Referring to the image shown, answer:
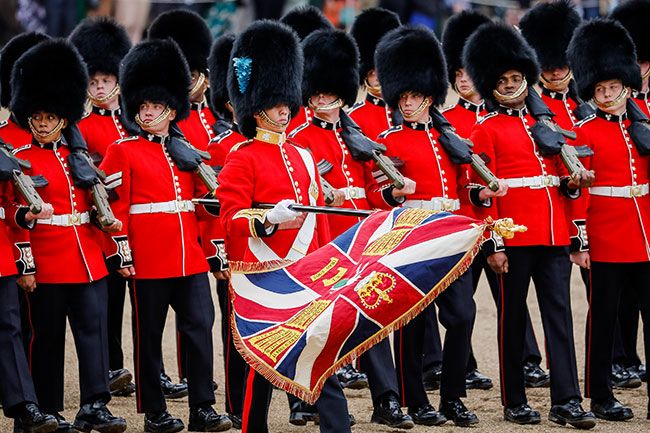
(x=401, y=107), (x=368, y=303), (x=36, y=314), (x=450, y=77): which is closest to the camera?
(x=368, y=303)

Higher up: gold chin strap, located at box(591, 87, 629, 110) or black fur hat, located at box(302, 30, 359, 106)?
black fur hat, located at box(302, 30, 359, 106)

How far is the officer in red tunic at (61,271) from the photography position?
22.7 ft

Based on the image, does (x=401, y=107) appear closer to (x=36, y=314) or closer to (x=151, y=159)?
(x=151, y=159)

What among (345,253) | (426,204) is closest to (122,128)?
(426,204)

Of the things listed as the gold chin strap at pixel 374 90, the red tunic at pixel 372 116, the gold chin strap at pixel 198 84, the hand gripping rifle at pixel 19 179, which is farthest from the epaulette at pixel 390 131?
the hand gripping rifle at pixel 19 179

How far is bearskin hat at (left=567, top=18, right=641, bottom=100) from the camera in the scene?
7.46 m

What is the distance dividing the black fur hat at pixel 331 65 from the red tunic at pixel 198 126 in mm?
548

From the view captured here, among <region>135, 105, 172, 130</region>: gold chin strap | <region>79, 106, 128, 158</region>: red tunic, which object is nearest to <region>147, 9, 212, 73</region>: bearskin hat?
<region>79, 106, 128, 158</region>: red tunic

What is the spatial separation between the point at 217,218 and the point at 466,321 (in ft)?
3.71

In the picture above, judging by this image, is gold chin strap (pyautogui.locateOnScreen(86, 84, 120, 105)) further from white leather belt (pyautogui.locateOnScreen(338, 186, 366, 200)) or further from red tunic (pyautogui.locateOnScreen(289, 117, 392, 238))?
white leather belt (pyautogui.locateOnScreen(338, 186, 366, 200))

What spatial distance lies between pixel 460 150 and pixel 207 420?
5.03 ft

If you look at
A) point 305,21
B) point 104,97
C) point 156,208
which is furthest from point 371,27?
point 156,208

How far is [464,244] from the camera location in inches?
233

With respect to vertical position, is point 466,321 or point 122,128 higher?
point 122,128
